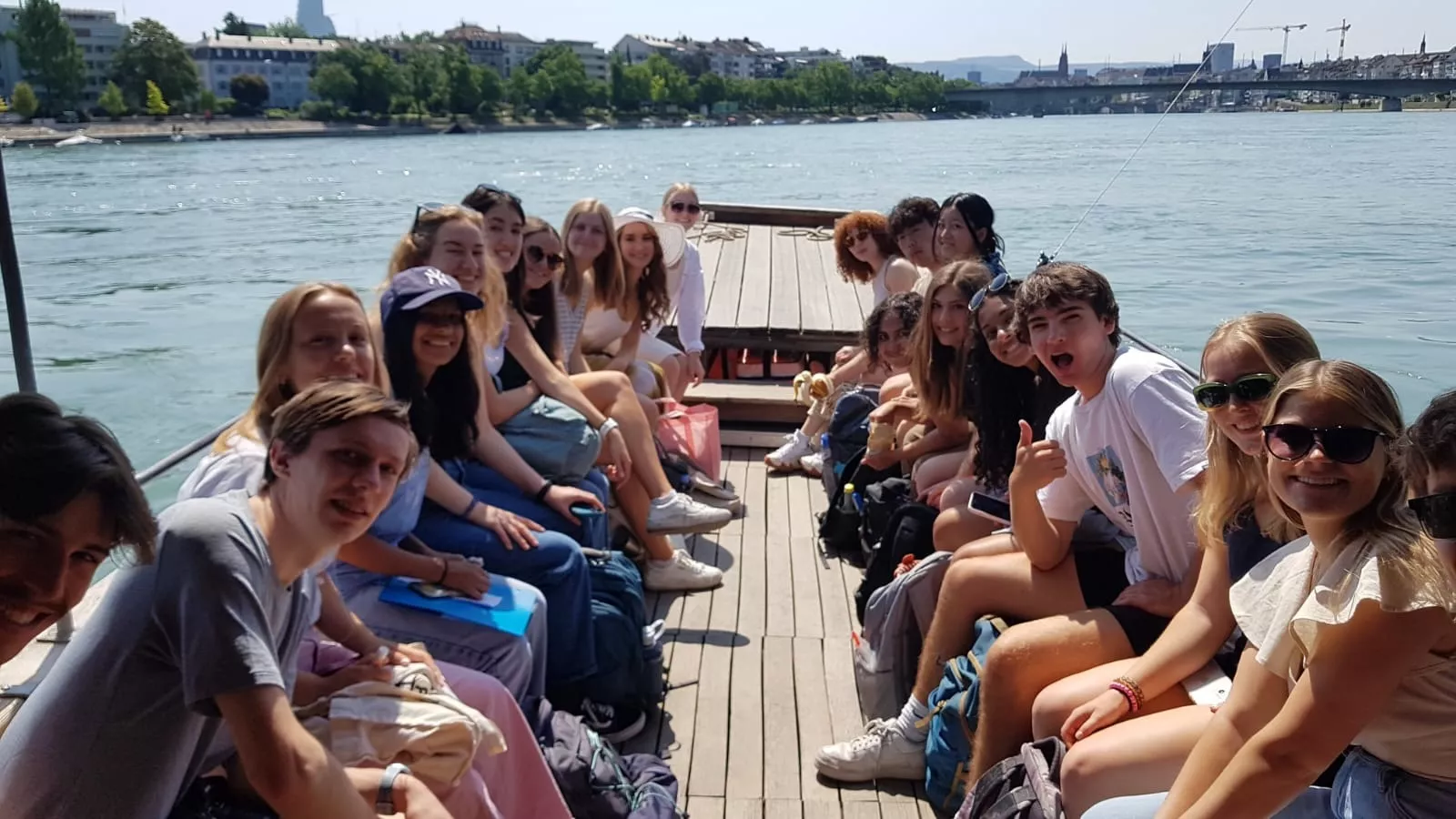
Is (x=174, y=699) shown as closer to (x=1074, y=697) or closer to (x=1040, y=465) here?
(x=1074, y=697)

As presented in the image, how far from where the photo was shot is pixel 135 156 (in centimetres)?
3450

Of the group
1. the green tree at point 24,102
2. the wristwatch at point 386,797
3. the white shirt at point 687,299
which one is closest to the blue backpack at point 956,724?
the wristwatch at point 386,797

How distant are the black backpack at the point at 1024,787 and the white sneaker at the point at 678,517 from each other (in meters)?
1.45

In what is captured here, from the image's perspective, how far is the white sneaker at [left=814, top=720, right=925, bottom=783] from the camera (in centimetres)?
242

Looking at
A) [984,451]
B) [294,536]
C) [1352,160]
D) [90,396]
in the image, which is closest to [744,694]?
[984,451]

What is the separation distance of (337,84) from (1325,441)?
62.8 m

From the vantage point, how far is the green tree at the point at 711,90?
7481 cm

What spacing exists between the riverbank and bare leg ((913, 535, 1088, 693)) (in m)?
37.4

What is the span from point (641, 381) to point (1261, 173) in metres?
16.6

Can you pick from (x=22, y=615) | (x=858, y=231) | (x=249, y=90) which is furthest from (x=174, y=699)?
(x=249, y=90)

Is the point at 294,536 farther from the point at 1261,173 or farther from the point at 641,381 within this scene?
the point at 1261,173

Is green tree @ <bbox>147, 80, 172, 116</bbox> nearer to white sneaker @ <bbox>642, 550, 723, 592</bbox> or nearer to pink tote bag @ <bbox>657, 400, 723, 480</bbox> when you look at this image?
pink tote bag @ <bbox>657, 400, 723, 480</bbox>

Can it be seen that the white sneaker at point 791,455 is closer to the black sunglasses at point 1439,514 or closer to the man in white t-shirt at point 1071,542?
the man in white t-shirt at point 1071,542

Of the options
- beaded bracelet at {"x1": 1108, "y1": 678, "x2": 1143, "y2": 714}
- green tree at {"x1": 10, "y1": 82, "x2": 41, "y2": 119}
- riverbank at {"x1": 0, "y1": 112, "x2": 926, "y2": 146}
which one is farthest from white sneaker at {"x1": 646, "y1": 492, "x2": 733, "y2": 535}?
green tree at {"x1": 10, "y1": 82, "x2": 41, "y2": 119}
